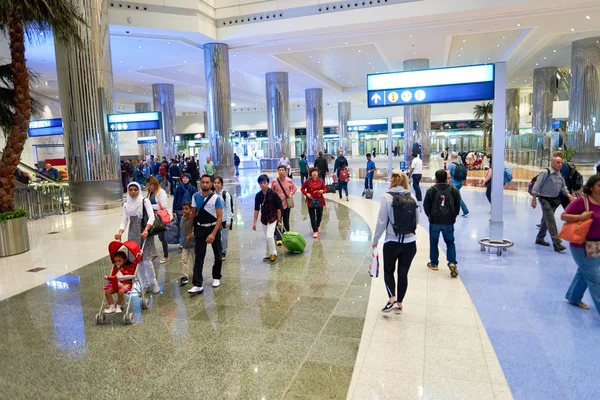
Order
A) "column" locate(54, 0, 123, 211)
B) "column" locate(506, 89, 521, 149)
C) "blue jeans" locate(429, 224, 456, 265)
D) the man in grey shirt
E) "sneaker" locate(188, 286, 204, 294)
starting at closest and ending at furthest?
1. "sneaker" locate(188, 286, 204, 294)
2. "blue jeans" locate(429, 224, 456, 265)
3. the man in grey shirt
4. "column" locate(54, 0, 123, 211)
5. "column" locate(506, 89, 521, 149)

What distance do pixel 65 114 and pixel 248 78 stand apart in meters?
19.5

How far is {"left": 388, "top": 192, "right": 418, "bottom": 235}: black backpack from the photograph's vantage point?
4.37 meters

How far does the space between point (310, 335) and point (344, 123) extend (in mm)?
43634

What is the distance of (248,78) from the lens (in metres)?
31.7

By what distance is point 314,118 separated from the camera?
123 ft

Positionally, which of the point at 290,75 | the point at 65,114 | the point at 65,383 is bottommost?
the point at 65,383

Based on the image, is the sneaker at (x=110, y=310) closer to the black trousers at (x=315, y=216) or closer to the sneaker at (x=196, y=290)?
the sneaker at (x=196, y=290)

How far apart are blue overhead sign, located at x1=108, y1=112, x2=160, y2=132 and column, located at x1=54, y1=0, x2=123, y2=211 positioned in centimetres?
23

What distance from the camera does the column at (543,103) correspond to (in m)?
29.8

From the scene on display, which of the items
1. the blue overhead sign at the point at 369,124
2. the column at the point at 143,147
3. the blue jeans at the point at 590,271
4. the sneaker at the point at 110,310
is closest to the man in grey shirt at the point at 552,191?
the blue jeans at the point at 590,271

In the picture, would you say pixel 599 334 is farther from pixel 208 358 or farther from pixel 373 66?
pixel 373 66

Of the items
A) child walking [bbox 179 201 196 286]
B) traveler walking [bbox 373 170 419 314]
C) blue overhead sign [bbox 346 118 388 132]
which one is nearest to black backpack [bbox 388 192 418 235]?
traveler walking [bbox 373 170 419 314]

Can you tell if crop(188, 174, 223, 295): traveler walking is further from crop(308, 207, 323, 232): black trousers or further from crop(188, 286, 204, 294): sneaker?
crop(308, 207, 323, 232): black trousers

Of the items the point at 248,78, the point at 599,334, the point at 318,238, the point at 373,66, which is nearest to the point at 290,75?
the point at 248,78
